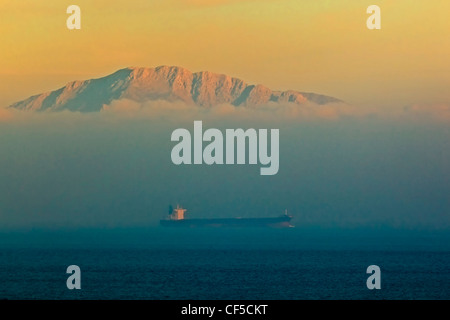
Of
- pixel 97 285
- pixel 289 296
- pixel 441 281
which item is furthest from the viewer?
pixel 441 281

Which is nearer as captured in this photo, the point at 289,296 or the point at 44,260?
the point at 289,296

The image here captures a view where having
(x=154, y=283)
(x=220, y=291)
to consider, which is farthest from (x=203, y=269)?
(x=220, y=291)

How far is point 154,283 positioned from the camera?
77750 mm

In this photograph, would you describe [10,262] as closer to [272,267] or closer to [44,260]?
[44,260]

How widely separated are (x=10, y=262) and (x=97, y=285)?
38.2 metres

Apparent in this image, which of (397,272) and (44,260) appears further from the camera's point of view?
(44,260)
